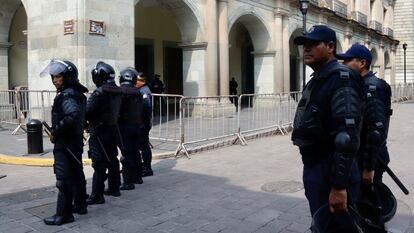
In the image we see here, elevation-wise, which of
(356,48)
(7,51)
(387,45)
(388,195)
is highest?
(387,45)

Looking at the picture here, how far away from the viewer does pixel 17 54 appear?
55.9 feet

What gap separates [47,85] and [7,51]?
17.2ft

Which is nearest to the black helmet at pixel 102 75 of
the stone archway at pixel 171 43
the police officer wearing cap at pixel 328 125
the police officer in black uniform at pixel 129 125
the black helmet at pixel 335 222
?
the police officer in black uniform at pixel 129 125

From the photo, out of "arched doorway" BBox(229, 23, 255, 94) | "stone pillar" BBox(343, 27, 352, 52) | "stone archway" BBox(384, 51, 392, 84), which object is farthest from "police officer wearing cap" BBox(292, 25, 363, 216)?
"stone archway" BBox(384, 51, 392, 84)

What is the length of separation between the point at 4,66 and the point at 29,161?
899 cm

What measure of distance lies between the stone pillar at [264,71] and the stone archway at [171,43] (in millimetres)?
3674

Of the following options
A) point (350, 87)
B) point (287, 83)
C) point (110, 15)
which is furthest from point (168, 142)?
point (287, 83)

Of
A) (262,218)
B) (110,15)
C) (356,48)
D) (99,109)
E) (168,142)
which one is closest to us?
(356,48)

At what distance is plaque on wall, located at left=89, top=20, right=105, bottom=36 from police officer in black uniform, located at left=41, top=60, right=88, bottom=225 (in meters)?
6.71

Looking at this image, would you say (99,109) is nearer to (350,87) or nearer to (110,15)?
(350,87)

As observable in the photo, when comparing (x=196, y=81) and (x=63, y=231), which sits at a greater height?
(x=196, y=81)

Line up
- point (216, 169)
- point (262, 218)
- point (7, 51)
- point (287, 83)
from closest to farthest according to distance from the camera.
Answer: point (262, 218), point (216, 169), point (7, 51), point (287, 83)

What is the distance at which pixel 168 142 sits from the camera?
10305 millimetres

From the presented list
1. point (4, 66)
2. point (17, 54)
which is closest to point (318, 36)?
point (4, 66)
